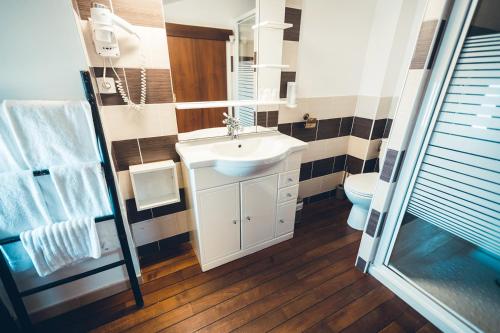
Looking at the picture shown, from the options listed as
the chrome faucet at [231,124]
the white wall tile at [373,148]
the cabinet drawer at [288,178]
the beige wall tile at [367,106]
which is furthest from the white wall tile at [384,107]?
the chrome faucet at [231,124]

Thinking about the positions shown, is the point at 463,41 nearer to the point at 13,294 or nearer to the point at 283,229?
the point at 283,229

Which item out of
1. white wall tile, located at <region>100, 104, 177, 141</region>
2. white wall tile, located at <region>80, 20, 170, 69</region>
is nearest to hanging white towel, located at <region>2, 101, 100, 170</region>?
white wall tile, located at <region>100, 104, 177, 141</region>

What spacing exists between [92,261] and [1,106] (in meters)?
0.94

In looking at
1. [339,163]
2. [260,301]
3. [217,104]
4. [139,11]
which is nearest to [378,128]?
[339,163]

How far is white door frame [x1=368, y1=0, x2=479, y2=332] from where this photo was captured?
1.02m

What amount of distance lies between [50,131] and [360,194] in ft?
6.93

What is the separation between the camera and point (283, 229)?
191 cm

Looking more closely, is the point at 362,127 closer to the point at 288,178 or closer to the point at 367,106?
the point at 367,106

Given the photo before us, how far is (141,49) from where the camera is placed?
133 centimetres

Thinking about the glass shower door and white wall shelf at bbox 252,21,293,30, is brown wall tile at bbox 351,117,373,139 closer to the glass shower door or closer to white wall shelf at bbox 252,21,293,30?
the glass shower door

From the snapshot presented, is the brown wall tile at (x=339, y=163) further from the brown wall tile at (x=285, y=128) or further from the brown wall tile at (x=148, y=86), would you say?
the brown wall tile at (x=148, y=86)

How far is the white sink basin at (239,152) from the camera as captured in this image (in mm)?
1324

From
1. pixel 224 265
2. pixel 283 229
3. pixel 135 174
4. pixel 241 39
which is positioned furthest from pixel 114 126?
pixel 283 229

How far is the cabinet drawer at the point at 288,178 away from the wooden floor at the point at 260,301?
60cm
